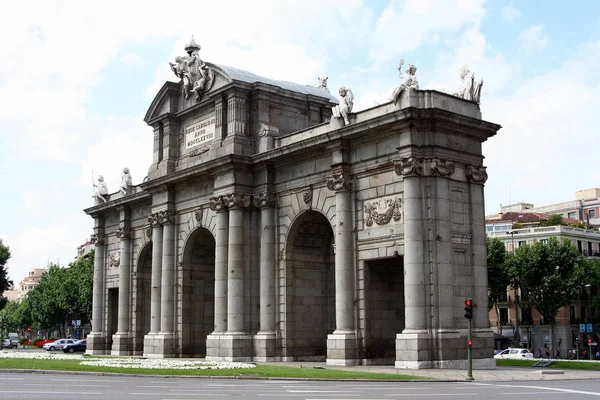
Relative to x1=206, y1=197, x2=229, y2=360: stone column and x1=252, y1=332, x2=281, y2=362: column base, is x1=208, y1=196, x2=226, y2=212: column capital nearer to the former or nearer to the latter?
x1=206, y1=197, x2=229, y2=360: stone column

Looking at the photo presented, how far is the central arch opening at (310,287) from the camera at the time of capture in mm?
43656

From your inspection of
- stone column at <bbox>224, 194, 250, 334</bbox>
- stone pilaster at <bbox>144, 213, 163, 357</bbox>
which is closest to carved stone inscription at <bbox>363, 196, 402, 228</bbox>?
stone column at <bbox>224, 194, 250, 334</bbox>

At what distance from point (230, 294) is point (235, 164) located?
7471 millimetres

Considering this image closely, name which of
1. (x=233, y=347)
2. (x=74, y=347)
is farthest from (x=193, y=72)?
(x=74, y=347)

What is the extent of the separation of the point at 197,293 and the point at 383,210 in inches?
726

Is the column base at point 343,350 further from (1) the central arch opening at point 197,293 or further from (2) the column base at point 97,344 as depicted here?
(2) the column base at point 97,344

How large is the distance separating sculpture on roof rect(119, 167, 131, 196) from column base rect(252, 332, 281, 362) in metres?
22.7

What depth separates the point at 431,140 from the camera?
36625 millimetres

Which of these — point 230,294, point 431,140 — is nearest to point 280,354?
point 230,294

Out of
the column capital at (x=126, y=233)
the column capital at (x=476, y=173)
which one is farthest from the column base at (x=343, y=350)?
the column capital at (x=126, y=233)

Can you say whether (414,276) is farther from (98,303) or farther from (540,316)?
(540,316)

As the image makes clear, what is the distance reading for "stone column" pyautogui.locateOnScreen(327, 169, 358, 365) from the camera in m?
38.1

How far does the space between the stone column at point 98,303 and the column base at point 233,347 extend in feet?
68.6

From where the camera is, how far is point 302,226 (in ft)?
146
